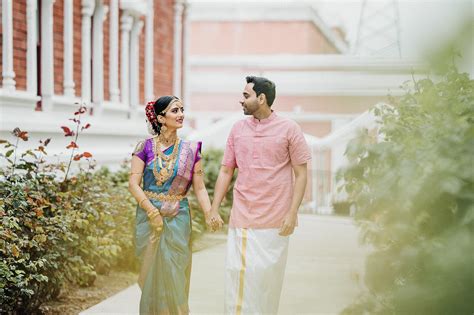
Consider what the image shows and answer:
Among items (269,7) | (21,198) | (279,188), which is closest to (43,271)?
(21,198)

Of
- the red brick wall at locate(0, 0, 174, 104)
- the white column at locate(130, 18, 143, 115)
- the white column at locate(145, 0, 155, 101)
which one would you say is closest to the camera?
the red brick wall at locate(0, 0, 174, 104)

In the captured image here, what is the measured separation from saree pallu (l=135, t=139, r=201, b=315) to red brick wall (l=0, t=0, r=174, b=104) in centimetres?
366

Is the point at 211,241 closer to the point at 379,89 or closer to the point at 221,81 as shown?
the point at 379,89

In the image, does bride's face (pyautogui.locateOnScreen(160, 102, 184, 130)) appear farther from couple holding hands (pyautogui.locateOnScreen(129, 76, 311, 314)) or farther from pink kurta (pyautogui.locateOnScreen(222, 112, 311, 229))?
pink kurta (pyautogui.locateOnScreen(222, 112, 311, 229))

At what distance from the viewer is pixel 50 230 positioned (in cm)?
651

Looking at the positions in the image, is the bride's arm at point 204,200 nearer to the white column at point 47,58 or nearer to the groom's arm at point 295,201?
the groom's arm at point 295,201

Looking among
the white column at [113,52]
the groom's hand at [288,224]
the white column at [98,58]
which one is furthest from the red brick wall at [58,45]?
the groom's hand at [288,224]

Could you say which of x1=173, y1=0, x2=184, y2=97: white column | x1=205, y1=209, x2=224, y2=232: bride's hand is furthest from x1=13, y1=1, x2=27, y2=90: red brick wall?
x1=173, y1=0, x2=184, y2=97: white column

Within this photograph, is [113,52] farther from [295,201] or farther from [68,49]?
[295,201]

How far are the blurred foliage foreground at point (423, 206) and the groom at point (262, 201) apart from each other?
438mm

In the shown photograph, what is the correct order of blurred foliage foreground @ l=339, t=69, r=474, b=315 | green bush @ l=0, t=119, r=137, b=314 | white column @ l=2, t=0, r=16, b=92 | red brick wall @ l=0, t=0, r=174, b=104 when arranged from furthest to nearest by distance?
red brick wall @ l=0, t=0, r=174, b=104 < white column @ l=2, t=0, r=16, b=92 < green bush @ l=0, t=119, r=137, b=314 < blurred foliage foreground @ l=339, t=69, r=474, b=315

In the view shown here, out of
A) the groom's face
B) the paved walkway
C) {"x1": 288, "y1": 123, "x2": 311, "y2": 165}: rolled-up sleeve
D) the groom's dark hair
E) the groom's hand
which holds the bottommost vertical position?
the paved walkway

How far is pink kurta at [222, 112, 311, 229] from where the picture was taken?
18.3ft

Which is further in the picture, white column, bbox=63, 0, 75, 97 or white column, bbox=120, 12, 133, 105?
white column, bbox=120, 12, 133, 105
